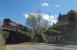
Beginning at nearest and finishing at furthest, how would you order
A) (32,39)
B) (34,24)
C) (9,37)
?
(9,37), (32,39), (34,24)

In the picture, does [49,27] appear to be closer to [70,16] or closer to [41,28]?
[41,28]

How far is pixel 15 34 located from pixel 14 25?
5.94 metres

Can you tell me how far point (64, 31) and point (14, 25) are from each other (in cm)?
1982

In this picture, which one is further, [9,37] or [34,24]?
[34,24]

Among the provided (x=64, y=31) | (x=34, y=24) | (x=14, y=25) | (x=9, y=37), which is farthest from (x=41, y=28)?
(x=9, y=37)

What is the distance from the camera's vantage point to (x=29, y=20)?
114062 mm

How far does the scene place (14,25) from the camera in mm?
82000

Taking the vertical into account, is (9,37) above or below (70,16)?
below

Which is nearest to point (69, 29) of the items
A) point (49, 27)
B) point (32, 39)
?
point (32, 39)

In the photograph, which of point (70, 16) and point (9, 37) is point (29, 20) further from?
point (9, 37)

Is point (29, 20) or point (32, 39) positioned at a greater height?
point (29, 20)

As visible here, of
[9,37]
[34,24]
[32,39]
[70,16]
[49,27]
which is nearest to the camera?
[9,37]

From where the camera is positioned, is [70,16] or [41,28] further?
[41,28]

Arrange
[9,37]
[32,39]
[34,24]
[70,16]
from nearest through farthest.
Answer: [9,37] → [32,39] → [70,16] → [34,24]
